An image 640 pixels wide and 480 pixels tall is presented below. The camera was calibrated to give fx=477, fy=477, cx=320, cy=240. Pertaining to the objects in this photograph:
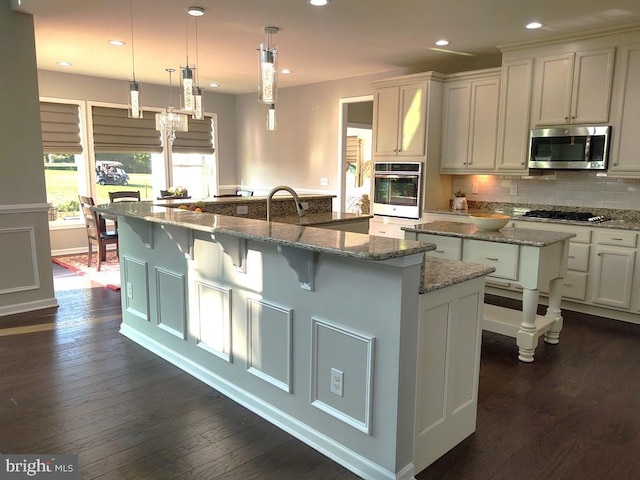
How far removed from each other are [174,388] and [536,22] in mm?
4112

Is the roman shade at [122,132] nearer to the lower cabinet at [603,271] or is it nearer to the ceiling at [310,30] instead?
the ceiling at [310,30]

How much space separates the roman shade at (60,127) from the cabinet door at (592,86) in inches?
254

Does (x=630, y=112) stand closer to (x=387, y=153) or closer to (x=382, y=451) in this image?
(x=387, y=153)

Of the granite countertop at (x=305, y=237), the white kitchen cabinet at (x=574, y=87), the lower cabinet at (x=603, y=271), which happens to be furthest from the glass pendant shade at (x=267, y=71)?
the white kitchen cabinet at (x=574, y=87)

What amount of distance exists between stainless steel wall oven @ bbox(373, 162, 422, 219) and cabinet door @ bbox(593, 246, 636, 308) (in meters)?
1.98

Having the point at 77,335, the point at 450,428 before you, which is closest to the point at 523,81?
the point at 450,428

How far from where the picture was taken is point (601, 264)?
438cm

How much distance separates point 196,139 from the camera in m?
8.36

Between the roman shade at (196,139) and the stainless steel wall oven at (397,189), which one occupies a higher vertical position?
the roman shade at (196,139)

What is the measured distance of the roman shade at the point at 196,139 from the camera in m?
8.15

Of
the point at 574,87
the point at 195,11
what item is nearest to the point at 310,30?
the point at 195,11

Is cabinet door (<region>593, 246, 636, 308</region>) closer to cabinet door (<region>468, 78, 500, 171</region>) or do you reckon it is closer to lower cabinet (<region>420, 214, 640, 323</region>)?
lower cabinet (<region>420, 214, 640, 323</region>)

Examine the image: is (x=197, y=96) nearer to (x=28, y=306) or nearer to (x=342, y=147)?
(x=28, y=306)

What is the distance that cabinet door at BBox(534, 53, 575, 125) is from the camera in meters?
4.58
